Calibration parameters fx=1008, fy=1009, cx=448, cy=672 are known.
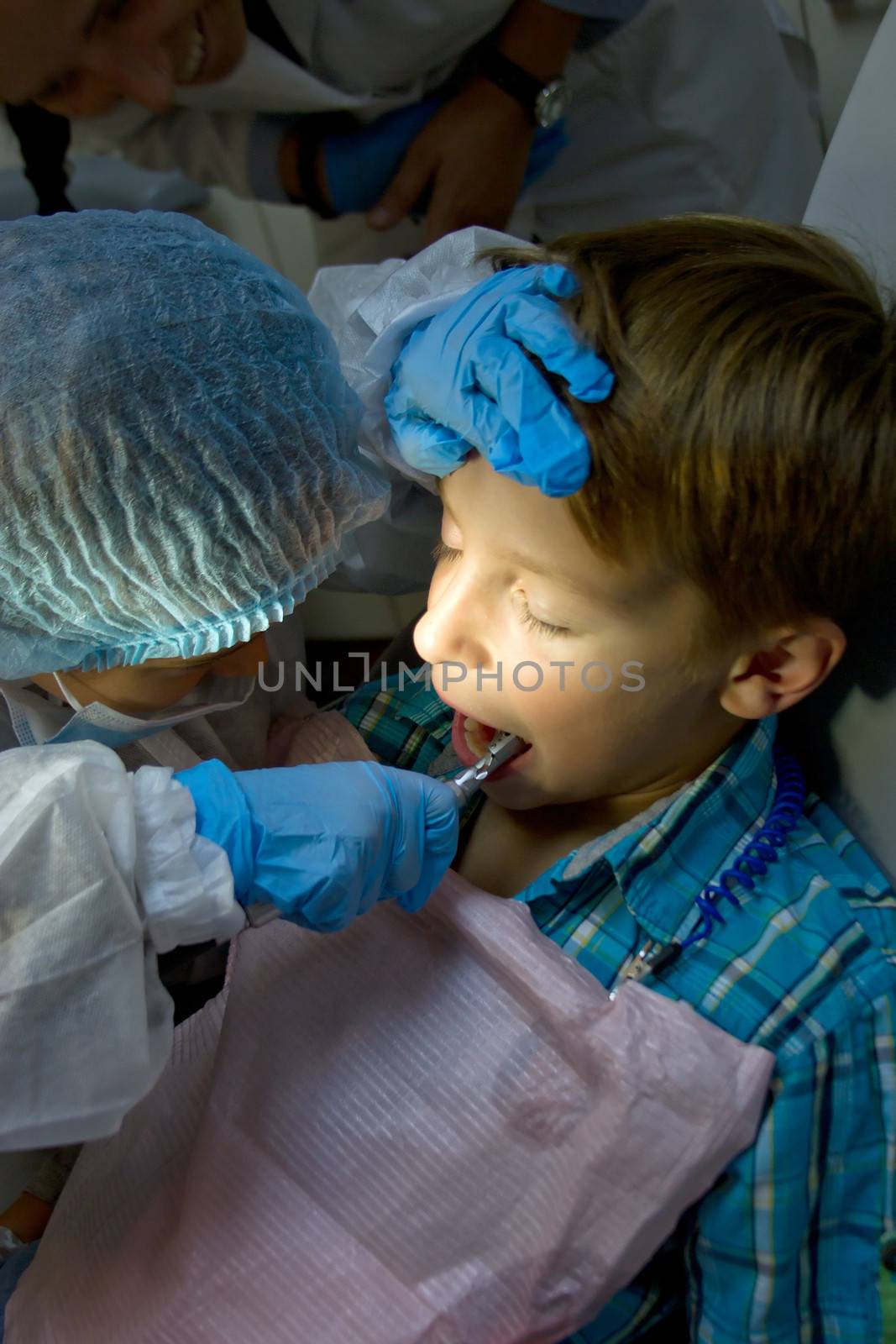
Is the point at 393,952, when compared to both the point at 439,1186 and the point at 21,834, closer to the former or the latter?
the point at 439,1186

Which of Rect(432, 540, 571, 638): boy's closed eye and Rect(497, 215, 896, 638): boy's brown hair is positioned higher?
Rect(497, 215, 896, 638): boy's brown hair

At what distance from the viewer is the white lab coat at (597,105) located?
46.4 inches

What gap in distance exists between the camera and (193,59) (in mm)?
1146

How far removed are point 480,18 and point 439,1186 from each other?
123 cm

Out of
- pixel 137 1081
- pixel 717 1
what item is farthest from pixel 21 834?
pixel 717 1

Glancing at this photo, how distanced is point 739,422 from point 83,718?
571 mm

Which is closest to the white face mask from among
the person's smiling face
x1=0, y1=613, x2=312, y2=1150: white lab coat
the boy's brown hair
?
x1=0, y1=613, x2=312, y2=1150: white lab coat

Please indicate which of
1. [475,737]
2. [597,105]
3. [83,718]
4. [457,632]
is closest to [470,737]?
[475,737]

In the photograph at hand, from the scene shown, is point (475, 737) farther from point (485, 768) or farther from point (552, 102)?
point (552, 102)

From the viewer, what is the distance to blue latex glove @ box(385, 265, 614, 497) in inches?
26.5

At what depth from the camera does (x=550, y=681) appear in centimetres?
79

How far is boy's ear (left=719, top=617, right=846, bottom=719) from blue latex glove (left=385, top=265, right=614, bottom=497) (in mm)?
219

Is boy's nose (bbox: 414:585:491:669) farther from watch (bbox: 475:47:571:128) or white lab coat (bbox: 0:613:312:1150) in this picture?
watch (bbox: 475:47:571:128)

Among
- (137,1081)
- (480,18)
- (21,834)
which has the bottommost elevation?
(137,1081)
